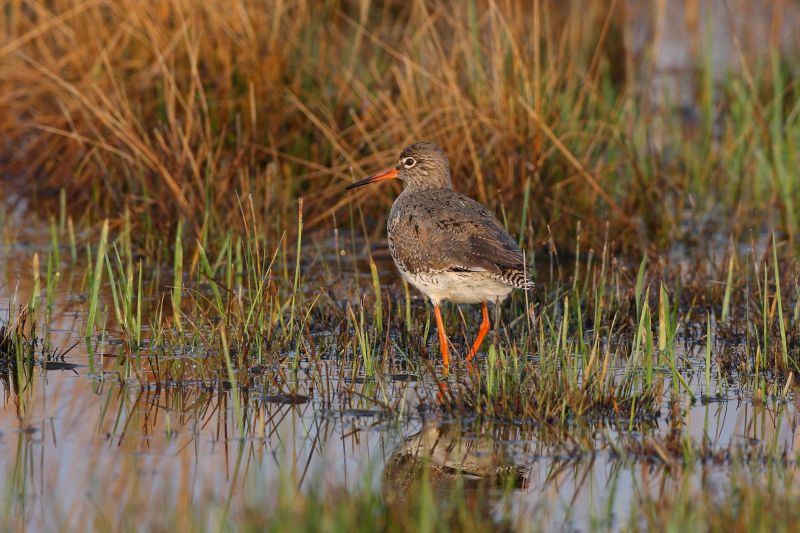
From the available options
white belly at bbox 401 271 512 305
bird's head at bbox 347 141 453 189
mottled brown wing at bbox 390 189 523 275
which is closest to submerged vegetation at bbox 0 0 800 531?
white belly at bbox 401 271 512 305

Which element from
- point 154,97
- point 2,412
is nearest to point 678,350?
point 2,412

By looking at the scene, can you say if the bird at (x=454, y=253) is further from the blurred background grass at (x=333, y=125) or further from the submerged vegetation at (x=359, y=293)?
the blurred background grass at (x=333, y=125)

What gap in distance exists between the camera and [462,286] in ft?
22.1

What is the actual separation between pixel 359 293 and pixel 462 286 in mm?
622

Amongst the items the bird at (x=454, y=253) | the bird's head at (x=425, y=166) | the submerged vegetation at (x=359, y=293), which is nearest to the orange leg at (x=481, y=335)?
the bird at (x=454, y=253)

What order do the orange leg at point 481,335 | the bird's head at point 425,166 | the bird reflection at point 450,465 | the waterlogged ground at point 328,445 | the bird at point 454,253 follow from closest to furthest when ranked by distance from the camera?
1. the waterlogged ground at point 328,445
2. the bird reflection at point 450,465
3. the bird at point 454,253
4. the orange leg at point 481,335
5. the bird's head at point 425,166

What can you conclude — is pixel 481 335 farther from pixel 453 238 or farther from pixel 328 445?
pixel 328 445

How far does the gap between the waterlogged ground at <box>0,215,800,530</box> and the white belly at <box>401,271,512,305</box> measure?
0.51 meters

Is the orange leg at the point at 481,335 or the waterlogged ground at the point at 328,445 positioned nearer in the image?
the waterlogged ground at the point at 328,445

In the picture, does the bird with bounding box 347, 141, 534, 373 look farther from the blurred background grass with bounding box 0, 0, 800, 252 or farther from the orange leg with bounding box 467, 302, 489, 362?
the blurred background grass with bounding box 0, 0, 800, 252

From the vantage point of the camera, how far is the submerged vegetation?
15.9ft

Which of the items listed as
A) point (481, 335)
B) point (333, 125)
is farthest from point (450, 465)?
point (333, 125)

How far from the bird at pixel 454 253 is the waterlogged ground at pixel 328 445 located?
528 mm

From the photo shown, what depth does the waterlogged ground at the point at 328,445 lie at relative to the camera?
15.2 ft
